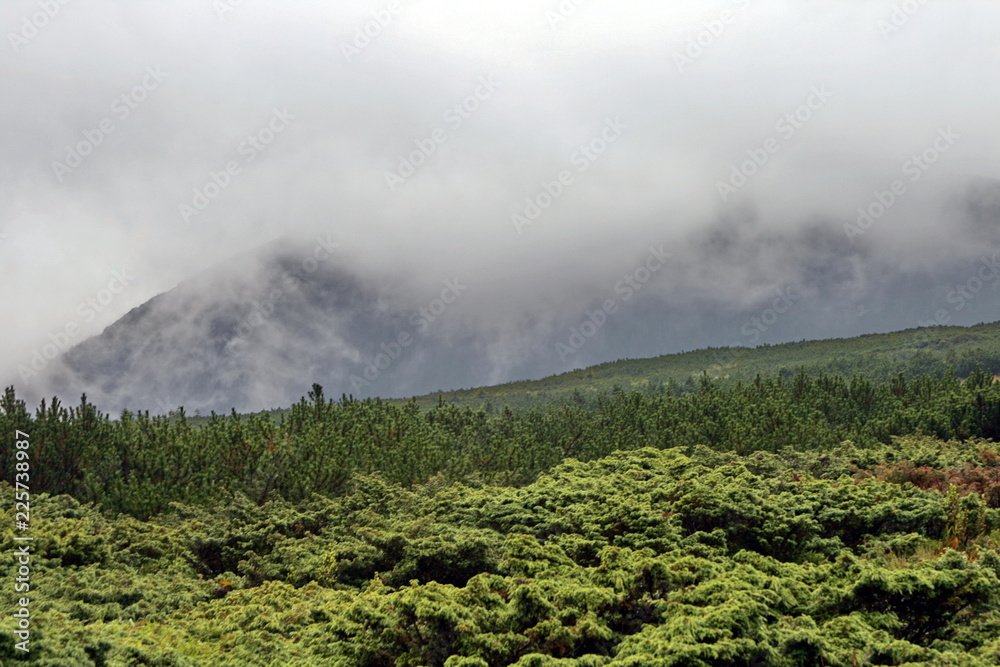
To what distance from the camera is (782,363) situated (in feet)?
286

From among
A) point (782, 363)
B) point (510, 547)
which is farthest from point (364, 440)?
point (782, 363)

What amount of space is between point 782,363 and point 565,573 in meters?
82.1

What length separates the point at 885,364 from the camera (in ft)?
233

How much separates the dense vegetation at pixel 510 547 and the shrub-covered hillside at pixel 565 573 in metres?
0.04

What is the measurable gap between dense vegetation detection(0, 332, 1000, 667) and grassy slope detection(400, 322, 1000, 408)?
44897 millimetres

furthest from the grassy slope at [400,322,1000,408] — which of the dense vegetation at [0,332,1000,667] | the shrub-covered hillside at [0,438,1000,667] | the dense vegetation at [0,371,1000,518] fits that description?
the shrub-covered hillside at [0,438,1000,667]

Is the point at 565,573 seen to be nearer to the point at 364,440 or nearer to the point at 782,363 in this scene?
the point at 364,440

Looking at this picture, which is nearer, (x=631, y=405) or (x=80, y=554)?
(x=80, y=554)

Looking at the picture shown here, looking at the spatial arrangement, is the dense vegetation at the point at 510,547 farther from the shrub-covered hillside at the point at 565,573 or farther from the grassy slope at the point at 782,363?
the grassy slope at the point at 782,363

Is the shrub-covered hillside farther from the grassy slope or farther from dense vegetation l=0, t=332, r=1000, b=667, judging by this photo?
the grassy slope

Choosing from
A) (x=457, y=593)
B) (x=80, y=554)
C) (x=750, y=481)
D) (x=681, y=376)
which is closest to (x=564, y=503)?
(x=750, y=481)

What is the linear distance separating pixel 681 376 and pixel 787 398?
53347 mm

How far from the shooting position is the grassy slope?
69.8 metres

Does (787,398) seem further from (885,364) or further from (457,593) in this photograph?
(885,364)
